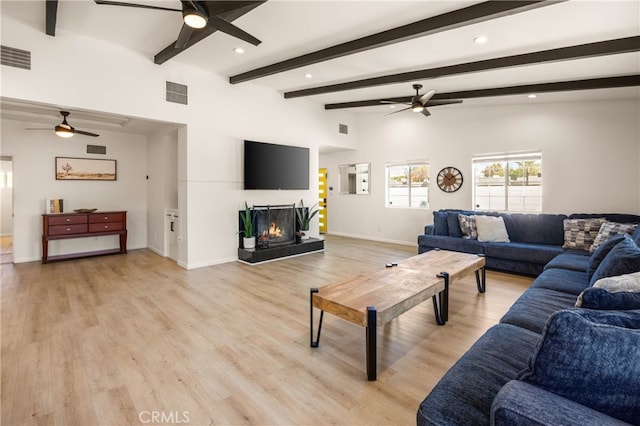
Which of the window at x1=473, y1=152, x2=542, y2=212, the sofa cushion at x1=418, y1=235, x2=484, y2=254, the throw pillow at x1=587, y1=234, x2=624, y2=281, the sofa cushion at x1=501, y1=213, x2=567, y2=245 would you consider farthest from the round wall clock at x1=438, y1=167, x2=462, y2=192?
the throw pillow at x1=587, y1=234, x2=624, y2=281

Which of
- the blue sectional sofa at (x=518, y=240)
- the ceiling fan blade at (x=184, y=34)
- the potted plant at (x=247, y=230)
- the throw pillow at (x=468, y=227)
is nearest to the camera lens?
the ceiling fan blade at (x=184, y=34)

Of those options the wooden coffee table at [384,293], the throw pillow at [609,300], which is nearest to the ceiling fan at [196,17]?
the wooden coffee table at [384,293]

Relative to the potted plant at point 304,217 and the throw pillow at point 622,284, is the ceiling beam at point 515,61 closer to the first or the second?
the potted plant at point 304,217

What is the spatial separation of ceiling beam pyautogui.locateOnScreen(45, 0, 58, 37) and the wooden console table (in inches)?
136

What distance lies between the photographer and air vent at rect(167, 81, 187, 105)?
16.5 feet

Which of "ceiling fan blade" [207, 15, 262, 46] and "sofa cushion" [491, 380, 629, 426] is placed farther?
"ceiling fan blade" [207, 15, 262, 46]

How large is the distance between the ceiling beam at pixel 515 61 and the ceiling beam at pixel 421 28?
125 cm

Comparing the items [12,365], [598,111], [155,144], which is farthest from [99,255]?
[598,111]

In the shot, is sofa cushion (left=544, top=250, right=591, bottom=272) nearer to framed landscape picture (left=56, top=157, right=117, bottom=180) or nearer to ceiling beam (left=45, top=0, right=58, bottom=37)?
ceiling beam (left=45, top=0, right=58, bottom=37)

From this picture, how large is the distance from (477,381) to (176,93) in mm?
5527

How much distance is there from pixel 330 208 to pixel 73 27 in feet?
22.8

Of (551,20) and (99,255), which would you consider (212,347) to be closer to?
(551,20)

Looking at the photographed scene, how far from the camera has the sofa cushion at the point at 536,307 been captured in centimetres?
210

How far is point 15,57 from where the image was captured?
377 cm
